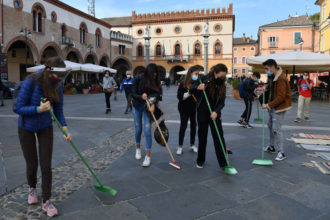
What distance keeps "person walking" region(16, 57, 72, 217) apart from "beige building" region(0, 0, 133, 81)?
19820 mm

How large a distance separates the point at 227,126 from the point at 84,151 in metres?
4.28

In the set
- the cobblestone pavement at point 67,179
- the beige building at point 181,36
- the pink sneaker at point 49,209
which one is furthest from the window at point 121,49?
the pink sneaker at point 49,209

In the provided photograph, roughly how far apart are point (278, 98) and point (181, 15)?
42.8 meters

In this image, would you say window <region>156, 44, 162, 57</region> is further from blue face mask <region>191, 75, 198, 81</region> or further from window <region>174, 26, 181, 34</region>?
blue face mask <region>191, 75, 198, 81</region>

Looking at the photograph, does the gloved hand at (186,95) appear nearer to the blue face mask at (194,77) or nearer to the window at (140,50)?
the blue face mask at (194,77)

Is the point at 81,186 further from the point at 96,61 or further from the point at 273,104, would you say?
the point at 96,61

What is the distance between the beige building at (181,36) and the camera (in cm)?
4372

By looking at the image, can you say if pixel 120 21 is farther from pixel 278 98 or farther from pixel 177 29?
pixel 278 98

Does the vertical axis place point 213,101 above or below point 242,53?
below

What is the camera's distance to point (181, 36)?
45.5 meters

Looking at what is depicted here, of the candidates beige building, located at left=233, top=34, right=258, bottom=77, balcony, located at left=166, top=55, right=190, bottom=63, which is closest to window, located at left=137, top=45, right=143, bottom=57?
balcony, located at left=166, top=55, right=190, bottom=63

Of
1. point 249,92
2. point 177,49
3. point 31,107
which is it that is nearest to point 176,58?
point 177,49

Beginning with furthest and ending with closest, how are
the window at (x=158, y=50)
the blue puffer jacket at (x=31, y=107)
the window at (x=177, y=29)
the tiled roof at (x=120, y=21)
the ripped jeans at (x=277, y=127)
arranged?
the tiled roof at (x=120, y=21)
the window at (x=158, y=50)
the window at (x=177, y=29)
the ripped jeans at (x=277, y=127)
the blue puffer jacket at (x=31, y=107)

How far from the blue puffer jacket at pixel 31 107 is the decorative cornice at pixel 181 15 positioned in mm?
43858
